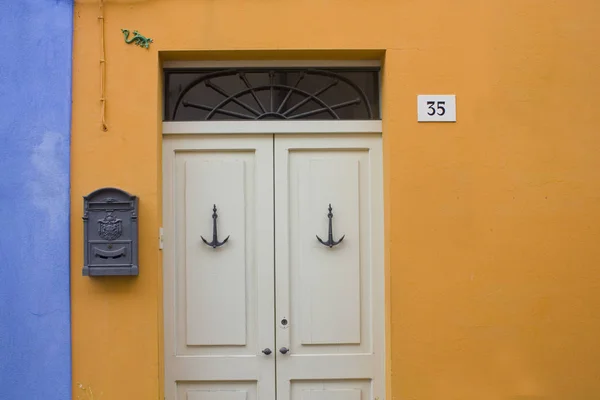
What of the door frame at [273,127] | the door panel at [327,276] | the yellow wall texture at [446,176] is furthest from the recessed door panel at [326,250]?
the yellow wall texture at [446,176]

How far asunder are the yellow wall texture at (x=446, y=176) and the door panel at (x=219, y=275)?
0.60ft

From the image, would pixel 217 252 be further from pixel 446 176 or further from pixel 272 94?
pixel 446 176

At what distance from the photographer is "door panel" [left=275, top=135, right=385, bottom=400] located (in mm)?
4484

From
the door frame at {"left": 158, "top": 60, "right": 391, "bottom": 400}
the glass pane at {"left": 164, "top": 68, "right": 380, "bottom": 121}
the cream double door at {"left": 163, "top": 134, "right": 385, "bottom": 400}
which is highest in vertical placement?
the glass pane at {"left": 164, "top": 68, "right": 380, "bottom": 121}

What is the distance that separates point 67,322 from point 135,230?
2.43ft

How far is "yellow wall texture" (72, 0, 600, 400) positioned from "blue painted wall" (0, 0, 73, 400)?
0.10 meters

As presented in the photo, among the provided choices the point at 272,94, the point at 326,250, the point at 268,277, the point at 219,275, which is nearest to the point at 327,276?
the point at 326,250

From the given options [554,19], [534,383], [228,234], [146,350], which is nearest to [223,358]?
[146,350]

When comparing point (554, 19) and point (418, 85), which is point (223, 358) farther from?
point (554, 19)

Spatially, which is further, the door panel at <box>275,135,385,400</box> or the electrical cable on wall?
the door panel at <box>275,135,385,400</box>

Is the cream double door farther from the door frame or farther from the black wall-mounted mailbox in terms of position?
the black wall-mounted mailbox

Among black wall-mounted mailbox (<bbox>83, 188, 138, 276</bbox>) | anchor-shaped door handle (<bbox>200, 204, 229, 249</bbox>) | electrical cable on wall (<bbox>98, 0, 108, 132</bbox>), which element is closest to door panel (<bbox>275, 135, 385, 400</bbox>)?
anchor-shaped door handle (<bbox>200, 204, 229, 249</bbox>)

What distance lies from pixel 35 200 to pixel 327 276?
1.98m

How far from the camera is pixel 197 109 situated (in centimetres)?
460
